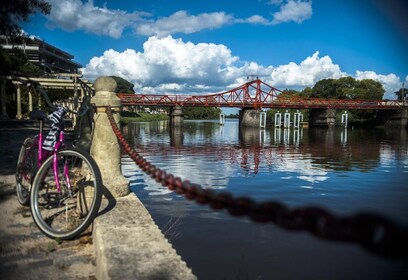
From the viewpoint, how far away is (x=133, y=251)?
2898 mm

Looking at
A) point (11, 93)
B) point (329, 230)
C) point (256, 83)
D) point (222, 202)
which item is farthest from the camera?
point (256, 83)

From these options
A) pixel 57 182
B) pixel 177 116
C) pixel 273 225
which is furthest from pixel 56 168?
pixel 177 116

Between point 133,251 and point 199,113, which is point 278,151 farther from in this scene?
point 199,113

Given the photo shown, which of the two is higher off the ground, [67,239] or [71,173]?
[71,173]

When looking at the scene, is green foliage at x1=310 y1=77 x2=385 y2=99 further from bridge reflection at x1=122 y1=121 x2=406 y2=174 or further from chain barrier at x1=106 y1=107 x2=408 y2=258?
chain barrier at x1=106 y1=107 x2=408 y2=258

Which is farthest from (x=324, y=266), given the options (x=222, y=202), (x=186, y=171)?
(x=186, y=171)

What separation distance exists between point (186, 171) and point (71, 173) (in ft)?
31.2

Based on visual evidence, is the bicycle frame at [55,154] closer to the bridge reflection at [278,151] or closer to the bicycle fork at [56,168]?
the bicycle fork at [56,168]

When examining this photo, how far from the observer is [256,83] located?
95.8 m

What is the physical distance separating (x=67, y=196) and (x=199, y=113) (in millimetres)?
170429

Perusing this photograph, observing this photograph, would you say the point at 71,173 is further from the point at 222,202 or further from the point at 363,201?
the point at 363,201

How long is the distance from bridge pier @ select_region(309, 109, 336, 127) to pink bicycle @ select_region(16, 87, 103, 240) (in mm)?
68865

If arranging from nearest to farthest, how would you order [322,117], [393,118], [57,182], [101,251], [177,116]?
[101,251]
[57,182]
[177,116]
[393,118]
[322,117]

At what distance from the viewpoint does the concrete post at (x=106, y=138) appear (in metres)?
4.36
